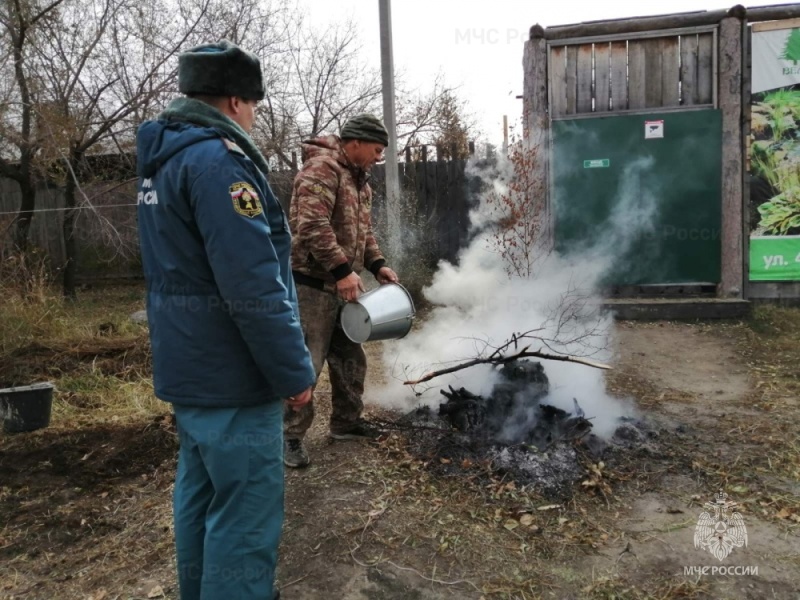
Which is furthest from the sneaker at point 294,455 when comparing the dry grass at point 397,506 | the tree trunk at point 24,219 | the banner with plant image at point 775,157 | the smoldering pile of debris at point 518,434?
the tree trunk at point 24,219

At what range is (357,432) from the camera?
13.5ft

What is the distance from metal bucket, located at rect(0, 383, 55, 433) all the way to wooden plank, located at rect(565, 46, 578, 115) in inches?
254

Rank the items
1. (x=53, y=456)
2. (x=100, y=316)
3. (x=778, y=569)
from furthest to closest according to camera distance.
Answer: (x=100, y=316), (x=53, y=456), (x=778, y=569)

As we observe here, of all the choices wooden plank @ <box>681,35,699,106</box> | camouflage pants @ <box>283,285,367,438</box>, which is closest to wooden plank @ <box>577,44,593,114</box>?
wooden plank @ <box>681,35,699,106</box>

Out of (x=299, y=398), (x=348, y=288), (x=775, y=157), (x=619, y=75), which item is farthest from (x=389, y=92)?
(x=299, y=398)

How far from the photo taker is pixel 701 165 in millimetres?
7445

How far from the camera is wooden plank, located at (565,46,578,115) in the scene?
24.8 ft

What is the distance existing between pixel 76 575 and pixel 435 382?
8.99 feet

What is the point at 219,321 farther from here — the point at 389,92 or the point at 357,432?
the point at 389,92

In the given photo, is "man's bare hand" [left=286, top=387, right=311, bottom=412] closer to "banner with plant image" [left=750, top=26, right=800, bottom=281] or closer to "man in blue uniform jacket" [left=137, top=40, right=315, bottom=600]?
"man in blue uniform jacket" [left=137, top=40, right=315, bottom=600]

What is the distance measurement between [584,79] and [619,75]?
0.42 meters

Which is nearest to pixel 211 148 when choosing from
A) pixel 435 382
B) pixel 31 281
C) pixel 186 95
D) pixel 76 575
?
pixel 186 95

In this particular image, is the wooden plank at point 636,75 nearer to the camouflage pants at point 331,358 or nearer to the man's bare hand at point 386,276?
the man's bare hand at point 386,276

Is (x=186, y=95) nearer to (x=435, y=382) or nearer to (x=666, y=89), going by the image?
(x=435, y=382)
